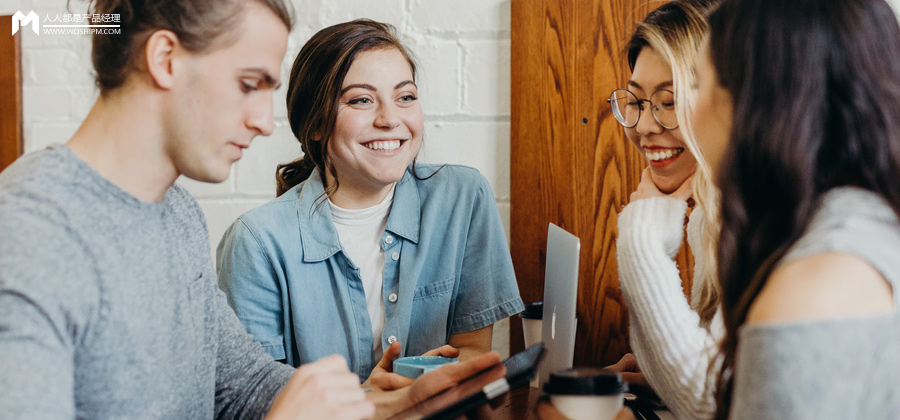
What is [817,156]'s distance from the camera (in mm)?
625

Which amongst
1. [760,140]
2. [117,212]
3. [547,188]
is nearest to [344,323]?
[547,188]

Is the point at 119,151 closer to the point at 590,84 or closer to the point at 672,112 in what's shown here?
the point at 672,112

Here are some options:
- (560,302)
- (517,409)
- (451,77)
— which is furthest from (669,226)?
(451,77)

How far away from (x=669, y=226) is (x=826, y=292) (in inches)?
23.9

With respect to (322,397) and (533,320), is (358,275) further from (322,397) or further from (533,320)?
(322,397)

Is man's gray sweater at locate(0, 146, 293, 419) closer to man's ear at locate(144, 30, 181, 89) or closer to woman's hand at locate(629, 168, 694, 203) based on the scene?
man's ear at locate(144, 30, 181, 89)

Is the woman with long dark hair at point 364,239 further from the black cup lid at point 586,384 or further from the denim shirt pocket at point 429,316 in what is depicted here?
the black cup lid at point 586,384

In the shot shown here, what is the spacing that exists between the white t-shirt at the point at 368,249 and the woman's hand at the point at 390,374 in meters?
0.18

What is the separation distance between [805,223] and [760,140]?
8cm

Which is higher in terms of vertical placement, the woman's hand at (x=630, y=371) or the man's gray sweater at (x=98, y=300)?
the man's gray sweater at (x=98, y=300)

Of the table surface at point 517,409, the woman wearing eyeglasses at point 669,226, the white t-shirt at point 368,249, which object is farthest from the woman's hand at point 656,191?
the white t-shirt at point 368,249

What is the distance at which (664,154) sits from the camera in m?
1.25

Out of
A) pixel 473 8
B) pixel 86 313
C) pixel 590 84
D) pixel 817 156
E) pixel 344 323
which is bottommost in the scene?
pixel 344 323

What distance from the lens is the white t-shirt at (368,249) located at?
54.4 inches
